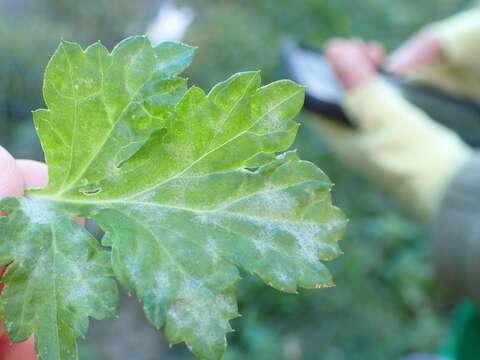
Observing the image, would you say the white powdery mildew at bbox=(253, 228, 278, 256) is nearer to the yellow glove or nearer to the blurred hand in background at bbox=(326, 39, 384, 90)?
the yellow glove

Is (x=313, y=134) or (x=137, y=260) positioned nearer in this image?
(x=137, y=260)

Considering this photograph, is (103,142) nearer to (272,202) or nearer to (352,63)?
(272,202)

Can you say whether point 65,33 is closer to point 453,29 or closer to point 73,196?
point 453,29

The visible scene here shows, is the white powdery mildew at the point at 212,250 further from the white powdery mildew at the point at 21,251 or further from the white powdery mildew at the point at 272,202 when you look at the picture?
the white powdery mildew at the point at 21,251

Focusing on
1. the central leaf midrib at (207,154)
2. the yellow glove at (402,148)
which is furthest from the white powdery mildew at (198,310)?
the yellow glove at (402,148)

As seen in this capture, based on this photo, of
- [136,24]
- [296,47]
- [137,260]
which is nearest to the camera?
[137,260]

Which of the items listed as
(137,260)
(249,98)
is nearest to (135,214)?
(137,260)

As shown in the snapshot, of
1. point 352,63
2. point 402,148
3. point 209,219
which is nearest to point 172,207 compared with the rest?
point 209,219
